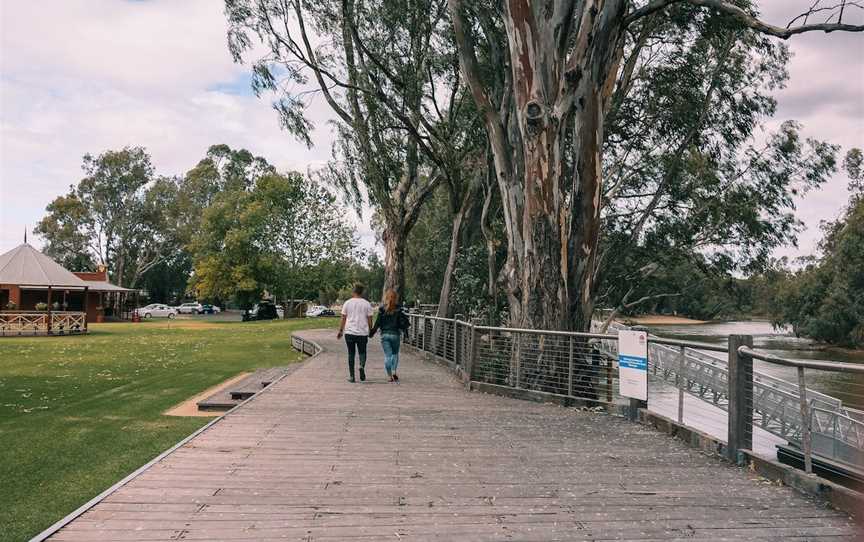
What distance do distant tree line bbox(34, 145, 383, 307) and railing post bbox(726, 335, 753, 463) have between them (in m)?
46.4

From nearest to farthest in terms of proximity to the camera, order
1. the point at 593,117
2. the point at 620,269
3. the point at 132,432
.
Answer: the point at 132,432 < the point at 593,117 < the point at 620,269

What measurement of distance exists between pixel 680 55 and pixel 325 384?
51.3 feet

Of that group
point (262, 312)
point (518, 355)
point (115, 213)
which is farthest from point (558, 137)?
point (115, 213)

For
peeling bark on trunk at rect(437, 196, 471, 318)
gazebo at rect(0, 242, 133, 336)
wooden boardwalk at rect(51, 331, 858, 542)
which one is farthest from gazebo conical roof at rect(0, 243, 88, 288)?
wooden boardwalk at rect(51, 331, 858, 542)

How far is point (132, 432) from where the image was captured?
352 inches

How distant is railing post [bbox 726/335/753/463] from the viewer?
6.08 metres

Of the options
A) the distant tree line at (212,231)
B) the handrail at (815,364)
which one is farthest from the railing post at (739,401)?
the distant tree line at (212,231)

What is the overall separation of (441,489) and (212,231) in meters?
52.8

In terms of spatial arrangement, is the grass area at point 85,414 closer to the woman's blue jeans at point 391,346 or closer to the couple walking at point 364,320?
the couple walking at point 364,320

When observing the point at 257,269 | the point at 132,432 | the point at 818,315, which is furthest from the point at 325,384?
the point at 257,269

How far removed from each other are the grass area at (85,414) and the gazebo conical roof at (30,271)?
1220cm

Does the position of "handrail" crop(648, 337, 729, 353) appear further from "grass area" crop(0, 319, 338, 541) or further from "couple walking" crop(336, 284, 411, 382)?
"grass area" crop(0, 319, 338, 541)

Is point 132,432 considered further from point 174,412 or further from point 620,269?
point 620,269

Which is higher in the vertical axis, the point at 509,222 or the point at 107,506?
the point at 509,222
